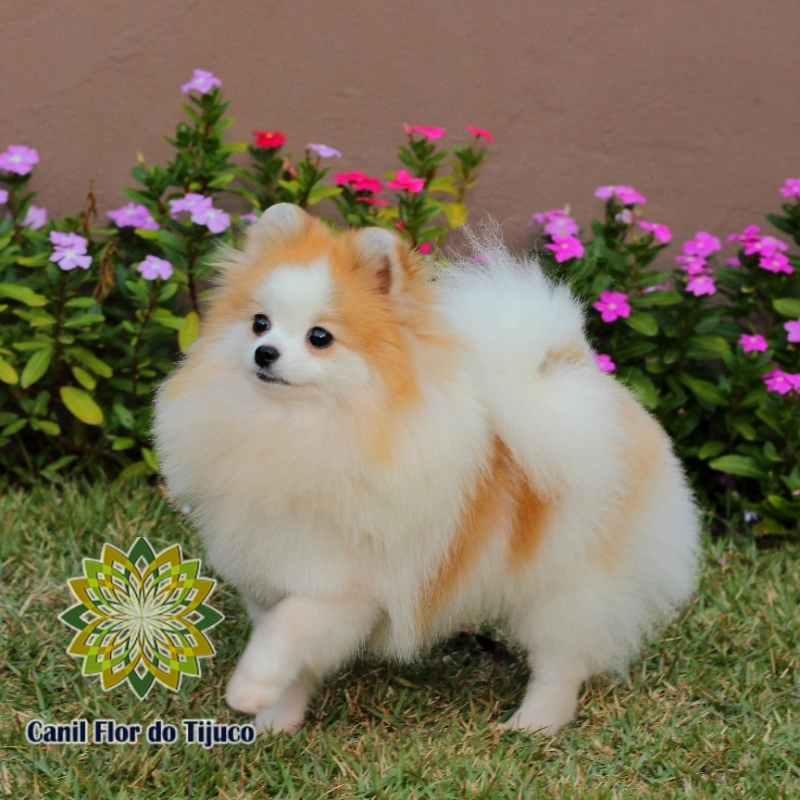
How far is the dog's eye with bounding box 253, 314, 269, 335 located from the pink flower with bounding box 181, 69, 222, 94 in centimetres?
214

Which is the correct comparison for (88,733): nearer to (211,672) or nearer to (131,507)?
(211,672)

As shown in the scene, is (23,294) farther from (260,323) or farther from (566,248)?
(566,248)

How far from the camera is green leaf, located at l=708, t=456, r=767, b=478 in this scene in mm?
4250

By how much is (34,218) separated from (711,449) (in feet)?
9.68

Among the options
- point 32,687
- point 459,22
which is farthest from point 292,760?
point 459,22

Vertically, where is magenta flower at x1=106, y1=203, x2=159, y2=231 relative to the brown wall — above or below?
below

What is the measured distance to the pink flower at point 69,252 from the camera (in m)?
4.08

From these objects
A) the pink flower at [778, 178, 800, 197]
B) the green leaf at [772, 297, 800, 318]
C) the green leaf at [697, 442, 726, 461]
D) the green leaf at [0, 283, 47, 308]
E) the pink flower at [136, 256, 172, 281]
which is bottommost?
the green leaf at [697, 442, 726, 461]

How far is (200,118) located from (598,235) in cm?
172

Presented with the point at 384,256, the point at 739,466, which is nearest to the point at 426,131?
the point at 739,466

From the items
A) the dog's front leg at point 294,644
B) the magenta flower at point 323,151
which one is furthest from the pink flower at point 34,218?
the dog's front leg at point 294,644

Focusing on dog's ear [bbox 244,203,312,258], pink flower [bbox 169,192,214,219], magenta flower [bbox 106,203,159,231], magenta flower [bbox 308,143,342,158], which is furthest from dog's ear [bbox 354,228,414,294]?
magenta flower [bbox 106,203,159,231]

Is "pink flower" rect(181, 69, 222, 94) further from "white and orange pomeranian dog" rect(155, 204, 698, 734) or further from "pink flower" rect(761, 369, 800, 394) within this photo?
"pink flower" rect(761, 369, 800, 394)

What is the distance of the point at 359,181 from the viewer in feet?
14.3
